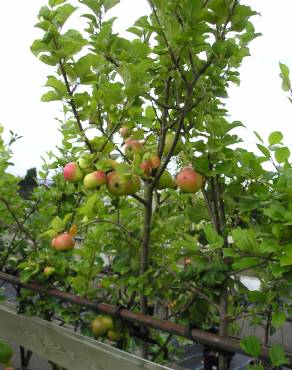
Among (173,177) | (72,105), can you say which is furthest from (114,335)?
(72,105)

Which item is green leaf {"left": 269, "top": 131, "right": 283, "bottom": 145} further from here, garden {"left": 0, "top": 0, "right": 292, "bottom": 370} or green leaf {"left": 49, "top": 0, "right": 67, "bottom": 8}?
green leaf {"left": 49, "top": 0, "right": 67, "bottom": 8}

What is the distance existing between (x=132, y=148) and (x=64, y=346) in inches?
32.5

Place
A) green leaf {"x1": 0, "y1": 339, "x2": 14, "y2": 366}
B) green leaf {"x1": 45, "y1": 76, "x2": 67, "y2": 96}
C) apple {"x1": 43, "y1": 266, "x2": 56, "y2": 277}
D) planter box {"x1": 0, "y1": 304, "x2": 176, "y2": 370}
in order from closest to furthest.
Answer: green leaf {"x1": 0, "y1": 339, "x2": 14, "y2": 366}
green leaf {"x1": 45, "y1": 76, "x2": 67, "y2": 96}
planter box {"x1": 0, "y1": 304, "x2": 176, "y2": 370}
apple {"x1": 43, "y1": 266, "x2": 56, "y2": 277}

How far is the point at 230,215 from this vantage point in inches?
55.5

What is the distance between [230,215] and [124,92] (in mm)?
580

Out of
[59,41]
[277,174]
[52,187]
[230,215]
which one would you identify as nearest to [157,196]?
[230,215]

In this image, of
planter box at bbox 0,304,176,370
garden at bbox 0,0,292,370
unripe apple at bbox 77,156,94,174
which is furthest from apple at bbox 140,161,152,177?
planter box at bbox 0,304,176,370

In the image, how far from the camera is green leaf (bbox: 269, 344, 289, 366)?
1.01 metres

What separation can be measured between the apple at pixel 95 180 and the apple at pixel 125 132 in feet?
0.85

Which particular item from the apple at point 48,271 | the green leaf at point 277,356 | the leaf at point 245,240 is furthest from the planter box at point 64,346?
the leaf at point 245,240

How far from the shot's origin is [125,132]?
1466mm

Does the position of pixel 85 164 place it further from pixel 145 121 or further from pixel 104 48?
pixel 104 48

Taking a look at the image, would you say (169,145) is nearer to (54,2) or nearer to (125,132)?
(125,132)

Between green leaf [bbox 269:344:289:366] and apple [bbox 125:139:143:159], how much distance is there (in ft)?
2.37
